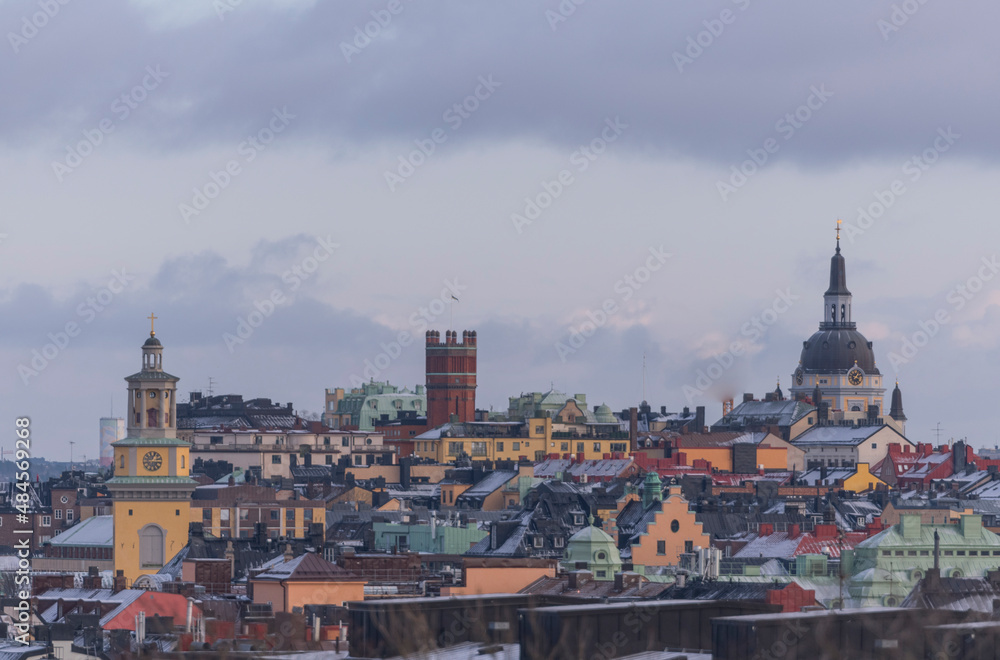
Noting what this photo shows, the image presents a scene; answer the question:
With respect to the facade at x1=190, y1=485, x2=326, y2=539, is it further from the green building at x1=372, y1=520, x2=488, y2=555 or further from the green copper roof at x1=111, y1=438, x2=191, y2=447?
the green copper roof at x1=111, y1=438, x2=191, y2=447

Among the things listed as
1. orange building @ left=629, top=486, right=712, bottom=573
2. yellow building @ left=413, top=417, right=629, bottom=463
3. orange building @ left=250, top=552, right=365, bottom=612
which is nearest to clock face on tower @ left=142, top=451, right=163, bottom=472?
orange building @ left=629, top=486, right=712, bottom=573

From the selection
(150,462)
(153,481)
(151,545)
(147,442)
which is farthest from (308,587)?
(147,442)

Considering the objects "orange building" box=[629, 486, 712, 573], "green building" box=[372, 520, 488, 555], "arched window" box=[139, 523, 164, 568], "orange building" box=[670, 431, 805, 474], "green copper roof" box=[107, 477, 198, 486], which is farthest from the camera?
"orange building" box=[670, 431, 805, 474]

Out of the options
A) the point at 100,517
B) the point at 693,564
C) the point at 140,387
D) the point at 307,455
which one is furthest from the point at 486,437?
the point at 693,564

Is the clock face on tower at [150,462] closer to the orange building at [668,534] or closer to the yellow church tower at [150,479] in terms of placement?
the yellow church tower at [150,479]

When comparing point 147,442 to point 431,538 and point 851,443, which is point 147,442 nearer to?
point 431,538

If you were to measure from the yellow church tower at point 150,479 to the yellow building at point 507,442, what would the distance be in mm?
85379

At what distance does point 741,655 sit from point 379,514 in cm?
9839

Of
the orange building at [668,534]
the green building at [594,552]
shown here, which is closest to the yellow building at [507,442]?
the orange building at [668,534]

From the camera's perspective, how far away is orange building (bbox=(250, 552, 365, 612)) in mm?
67250

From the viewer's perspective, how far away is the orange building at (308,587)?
2648 inches

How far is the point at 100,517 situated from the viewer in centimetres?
12175

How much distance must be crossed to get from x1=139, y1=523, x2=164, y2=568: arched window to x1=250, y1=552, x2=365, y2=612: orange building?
28975mm

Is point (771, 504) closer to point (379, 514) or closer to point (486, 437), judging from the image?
point (379, 514)
